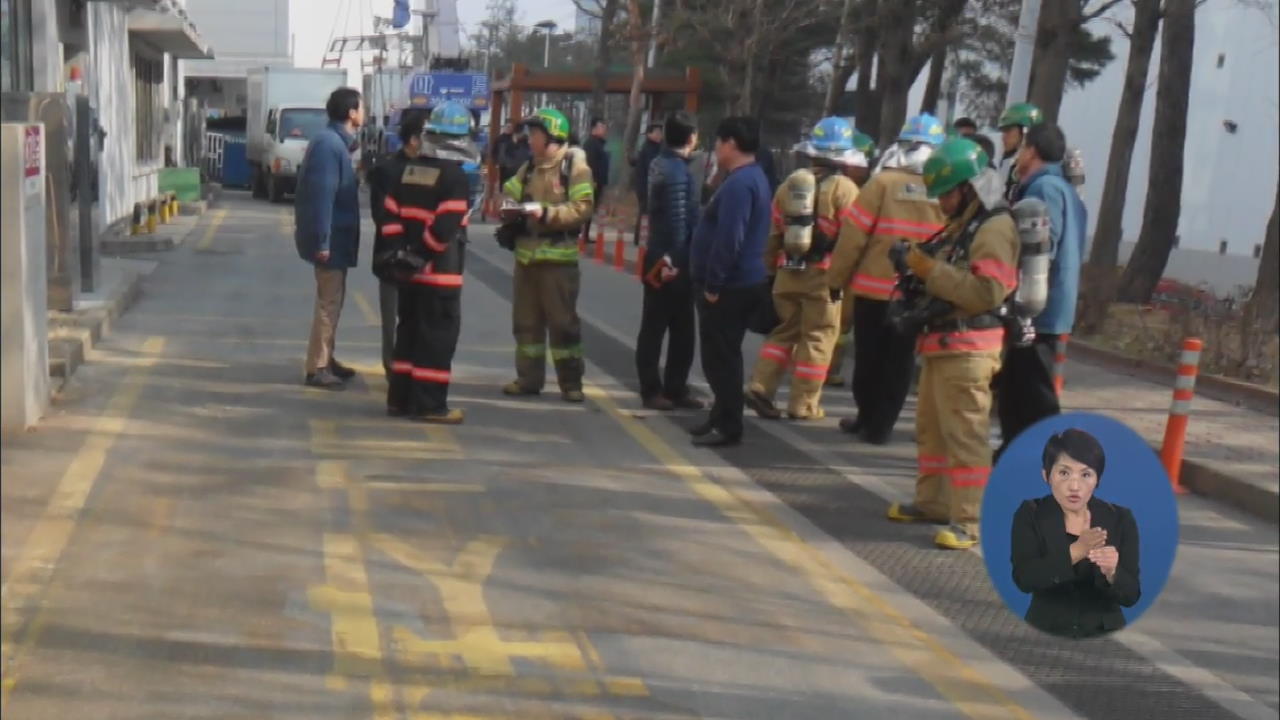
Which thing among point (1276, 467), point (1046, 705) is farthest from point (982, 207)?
point (1276, 467)

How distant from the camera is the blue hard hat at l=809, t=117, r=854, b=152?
946 centimetres

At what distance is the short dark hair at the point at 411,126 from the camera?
30.0ft

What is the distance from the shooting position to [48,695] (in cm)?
452

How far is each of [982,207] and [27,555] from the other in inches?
167

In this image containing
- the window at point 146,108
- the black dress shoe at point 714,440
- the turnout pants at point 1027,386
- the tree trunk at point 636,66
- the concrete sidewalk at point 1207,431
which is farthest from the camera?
the tree trunk at point 636,66

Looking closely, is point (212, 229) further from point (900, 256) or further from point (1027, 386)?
point (900, 256)

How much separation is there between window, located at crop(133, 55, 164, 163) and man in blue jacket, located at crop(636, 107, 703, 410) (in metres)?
19.1

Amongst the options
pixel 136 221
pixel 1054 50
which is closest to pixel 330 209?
pixel 1054 50

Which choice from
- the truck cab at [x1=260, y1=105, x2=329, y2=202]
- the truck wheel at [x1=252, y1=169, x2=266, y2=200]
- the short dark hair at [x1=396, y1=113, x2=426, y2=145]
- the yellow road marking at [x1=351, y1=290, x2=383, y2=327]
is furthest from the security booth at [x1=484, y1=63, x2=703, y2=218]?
the short dark hair at [x1=396, y1=113, x2=426, y2=145]

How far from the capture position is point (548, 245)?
9.59 meters

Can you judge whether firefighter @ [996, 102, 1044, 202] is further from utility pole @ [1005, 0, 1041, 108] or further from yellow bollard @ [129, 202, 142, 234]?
yellow bollard @ [129, 202, 142, 234]

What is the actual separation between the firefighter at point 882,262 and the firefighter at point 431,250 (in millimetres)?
2296

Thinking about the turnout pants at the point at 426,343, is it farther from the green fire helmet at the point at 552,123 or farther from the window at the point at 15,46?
the window at the point at 15,46

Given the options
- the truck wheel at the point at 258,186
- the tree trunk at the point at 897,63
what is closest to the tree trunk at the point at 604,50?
the truck wheel at the point at 258,186
